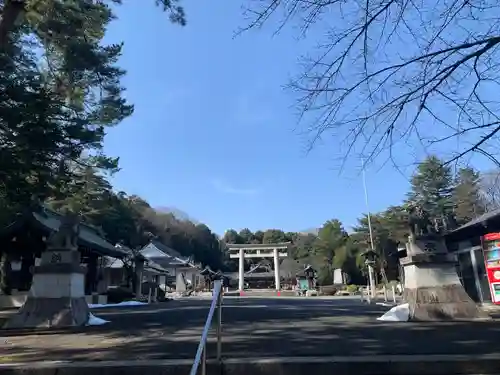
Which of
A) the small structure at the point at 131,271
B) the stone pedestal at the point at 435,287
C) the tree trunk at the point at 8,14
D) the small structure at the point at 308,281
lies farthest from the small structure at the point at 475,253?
the small structure at the point at 308,281

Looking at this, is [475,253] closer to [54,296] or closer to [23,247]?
[54,296]

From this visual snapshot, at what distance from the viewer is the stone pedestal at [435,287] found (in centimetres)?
870

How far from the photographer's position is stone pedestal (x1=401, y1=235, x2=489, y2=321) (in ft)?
28.6

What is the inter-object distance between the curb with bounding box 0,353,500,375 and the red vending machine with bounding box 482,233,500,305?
9911 mm

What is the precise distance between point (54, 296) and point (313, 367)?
7.46 m

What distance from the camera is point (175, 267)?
2005 inches

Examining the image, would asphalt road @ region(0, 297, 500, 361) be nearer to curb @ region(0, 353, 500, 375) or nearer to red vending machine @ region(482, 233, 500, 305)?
curb @ region(0, 353, 500, 375)

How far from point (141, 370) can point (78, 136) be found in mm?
8739

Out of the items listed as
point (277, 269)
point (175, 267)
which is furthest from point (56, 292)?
point (277, 269)

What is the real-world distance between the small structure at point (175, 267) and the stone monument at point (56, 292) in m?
37.2

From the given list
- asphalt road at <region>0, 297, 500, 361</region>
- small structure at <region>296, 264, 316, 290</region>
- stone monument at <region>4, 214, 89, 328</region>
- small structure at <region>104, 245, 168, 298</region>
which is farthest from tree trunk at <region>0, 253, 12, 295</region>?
small structure at <region>296, 264, 316, 290</region>

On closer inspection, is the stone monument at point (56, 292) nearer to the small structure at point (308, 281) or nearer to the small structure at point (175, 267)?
the small structure at point (308, 281)

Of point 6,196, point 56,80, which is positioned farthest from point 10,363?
point 56,80

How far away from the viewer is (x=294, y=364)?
14.9ft
